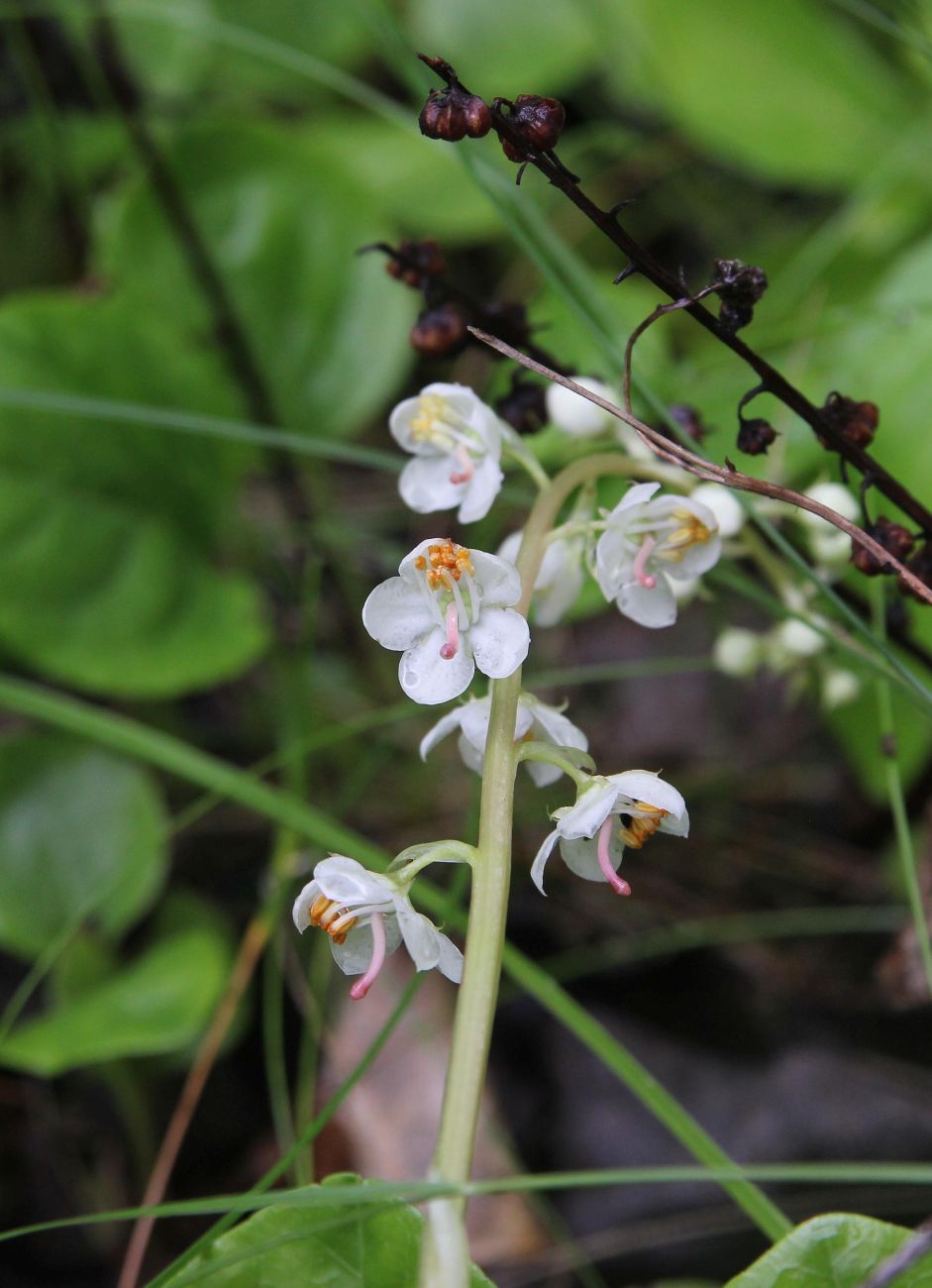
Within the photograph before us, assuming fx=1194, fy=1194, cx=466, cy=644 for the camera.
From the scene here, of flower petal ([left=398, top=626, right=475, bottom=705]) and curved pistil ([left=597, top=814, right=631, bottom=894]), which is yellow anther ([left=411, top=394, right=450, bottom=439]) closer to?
flower petal ([left=398, top=626, right=475, bottom=705])

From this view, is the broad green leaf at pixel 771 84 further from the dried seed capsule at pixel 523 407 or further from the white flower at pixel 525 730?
the white flower at pixel 525 730

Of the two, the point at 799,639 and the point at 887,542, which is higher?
the point at 887,542

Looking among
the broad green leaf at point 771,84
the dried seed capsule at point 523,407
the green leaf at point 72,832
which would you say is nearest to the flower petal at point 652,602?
the dried seed capsule at point 523,407

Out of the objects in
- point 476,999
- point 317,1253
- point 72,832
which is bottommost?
point 72,832

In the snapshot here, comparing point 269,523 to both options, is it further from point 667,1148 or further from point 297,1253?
point 297,1253

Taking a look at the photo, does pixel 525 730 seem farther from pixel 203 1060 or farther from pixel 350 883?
pixel 203 1060

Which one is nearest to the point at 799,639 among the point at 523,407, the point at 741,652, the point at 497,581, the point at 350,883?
the point at 741,652
